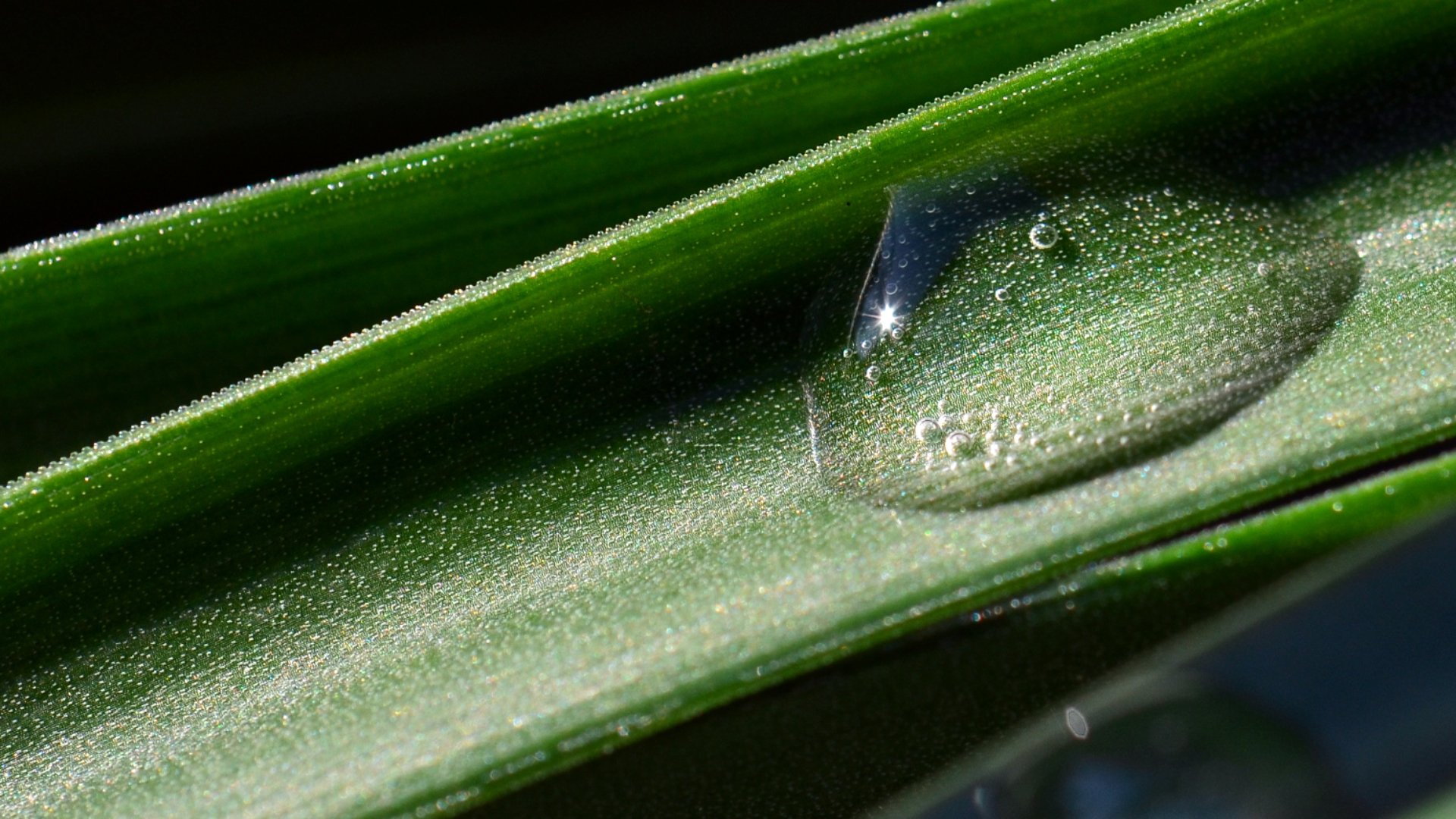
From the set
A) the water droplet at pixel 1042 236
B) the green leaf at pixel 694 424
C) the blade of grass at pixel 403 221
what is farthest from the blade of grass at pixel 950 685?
the blade of grass at pixel 403 221

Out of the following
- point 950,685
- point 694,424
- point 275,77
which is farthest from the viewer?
point 275,77

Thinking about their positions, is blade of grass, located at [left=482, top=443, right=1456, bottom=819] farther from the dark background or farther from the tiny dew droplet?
the dark background

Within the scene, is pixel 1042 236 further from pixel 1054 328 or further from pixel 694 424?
pixel 694 424

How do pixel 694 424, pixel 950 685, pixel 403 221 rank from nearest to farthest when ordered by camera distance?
1. pixel 950 685
2. pixel 694 424
3. pixel 403 221

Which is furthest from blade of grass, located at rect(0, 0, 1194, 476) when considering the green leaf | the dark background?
the dark background

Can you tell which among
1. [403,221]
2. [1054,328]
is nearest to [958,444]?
[1054,328]

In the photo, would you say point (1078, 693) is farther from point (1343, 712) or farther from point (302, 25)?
point (302, 25)
